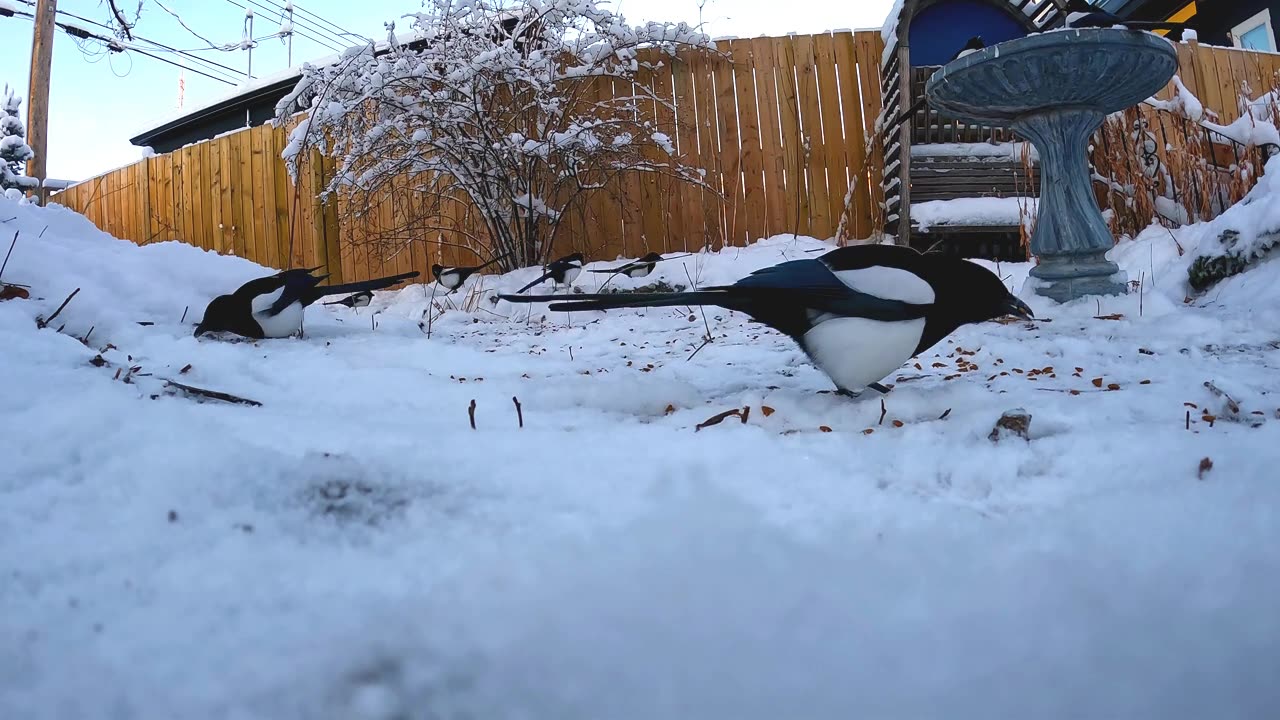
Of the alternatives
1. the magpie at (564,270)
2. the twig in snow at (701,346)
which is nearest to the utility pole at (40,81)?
the magpie at (564,270)

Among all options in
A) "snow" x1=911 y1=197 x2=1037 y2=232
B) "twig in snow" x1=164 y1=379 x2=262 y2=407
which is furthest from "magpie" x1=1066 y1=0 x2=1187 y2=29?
"twig in snow" x1=164 y1=379 x2=262 y2=407

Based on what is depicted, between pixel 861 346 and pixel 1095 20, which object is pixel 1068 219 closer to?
pixel 1095 20

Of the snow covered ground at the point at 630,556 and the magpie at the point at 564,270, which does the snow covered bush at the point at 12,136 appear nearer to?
the magpie at the point at 564,270

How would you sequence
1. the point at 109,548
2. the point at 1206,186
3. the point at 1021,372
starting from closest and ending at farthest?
the point at 109,548, the point at 1021,372, the point at 1206,186

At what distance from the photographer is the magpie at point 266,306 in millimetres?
2992

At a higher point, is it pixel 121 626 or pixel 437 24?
pixel 437 24

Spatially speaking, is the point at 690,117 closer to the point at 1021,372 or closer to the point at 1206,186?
the point at 1206,186

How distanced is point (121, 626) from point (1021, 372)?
221cm

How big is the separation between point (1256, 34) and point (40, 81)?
53.7 feet

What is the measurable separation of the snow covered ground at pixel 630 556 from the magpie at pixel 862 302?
13cm

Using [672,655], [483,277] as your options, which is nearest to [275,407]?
[672,655]

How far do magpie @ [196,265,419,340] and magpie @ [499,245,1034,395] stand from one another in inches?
75.5

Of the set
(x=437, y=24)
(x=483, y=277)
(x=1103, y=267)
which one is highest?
(x=437, y=24)

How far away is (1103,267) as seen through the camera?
3.78m
